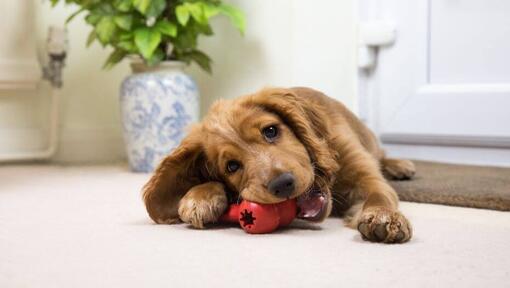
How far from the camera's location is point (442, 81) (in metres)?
3.20

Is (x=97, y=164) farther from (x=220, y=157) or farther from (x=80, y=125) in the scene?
(x=220, y=157)

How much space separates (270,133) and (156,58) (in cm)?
165

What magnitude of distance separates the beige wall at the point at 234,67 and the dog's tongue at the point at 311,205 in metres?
1.70

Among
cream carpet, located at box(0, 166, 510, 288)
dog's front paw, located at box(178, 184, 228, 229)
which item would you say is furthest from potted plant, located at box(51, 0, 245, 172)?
dog's front paw, located at box(178, 184, 228, 229)

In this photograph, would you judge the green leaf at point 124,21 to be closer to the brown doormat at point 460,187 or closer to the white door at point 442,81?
the white door at point 442,81

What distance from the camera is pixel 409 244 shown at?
1.59 m

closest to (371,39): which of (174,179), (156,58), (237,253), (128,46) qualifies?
(156,58)

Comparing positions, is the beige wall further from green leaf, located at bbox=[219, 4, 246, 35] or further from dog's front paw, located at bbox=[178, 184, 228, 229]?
dog's front paw, located at bbox=[178, 184, 228, 229]

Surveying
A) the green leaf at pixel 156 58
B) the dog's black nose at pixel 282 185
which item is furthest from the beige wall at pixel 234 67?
the dog's black nose at pixel 282 185

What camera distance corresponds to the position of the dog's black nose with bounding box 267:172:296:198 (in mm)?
1653

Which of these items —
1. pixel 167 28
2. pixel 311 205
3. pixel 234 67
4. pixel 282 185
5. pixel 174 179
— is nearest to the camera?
pixel 282 185

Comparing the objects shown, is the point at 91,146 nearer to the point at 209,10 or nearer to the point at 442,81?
the point at 209,10

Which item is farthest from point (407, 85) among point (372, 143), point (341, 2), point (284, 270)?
point (284, 270)

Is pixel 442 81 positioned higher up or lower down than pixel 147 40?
lower down
